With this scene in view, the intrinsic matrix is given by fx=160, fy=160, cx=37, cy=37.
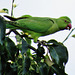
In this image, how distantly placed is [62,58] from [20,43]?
0.78 feet

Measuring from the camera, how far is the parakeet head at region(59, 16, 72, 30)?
4.20 ft

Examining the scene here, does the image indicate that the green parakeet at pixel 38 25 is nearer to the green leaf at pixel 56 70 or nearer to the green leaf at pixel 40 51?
the green leaf at pixel 40 51

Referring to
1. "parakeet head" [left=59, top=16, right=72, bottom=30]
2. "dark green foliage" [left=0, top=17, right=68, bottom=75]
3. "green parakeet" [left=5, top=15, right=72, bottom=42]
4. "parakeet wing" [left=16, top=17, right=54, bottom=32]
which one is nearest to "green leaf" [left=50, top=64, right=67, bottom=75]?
"dark green foliage" [left=0, top=17, right=68, bottom=75]

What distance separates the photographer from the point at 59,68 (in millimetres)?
887

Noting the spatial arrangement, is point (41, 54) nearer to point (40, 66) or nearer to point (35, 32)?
point (40, 66)

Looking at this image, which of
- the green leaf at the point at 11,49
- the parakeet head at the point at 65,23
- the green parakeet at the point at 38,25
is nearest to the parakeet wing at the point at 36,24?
the green parakeet at the point at 38,25

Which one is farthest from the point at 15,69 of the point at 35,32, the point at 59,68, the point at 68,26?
the point at 68,26

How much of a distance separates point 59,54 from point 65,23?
1.66ft

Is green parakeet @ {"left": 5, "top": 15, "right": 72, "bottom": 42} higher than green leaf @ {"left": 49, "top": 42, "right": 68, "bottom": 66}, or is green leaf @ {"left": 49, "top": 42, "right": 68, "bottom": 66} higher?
green parakeet @ {"left": 5, "top": 15, "right": 72, "bottom": 42}

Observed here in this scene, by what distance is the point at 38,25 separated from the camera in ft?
3.76

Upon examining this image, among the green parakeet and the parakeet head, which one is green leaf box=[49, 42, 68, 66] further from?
the parakeet head

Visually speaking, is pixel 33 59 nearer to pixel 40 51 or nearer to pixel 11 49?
pixel 40 51

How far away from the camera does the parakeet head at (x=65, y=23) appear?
1.28 m

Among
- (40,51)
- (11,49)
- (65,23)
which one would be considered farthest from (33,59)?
(65,23)
